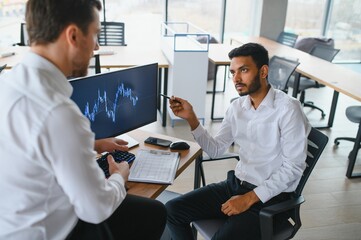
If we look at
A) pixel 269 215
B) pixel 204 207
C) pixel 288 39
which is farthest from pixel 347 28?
pixel 269 215

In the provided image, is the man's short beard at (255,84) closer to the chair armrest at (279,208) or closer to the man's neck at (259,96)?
the man's neck at (259,96)

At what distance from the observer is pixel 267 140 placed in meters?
1.77

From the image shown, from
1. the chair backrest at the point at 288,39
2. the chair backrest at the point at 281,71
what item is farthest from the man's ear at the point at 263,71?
the chair backrest at the point at 288,39

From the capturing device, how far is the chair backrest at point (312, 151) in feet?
5.46

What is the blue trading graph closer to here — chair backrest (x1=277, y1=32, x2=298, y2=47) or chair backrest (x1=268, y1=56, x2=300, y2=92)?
chair backrest (x1=268, y1=56, x2=300, y2=92)

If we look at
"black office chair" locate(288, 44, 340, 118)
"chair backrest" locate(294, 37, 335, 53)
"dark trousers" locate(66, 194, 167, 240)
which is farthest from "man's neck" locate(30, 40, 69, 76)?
"chair backrest" locate(294, 37, 335, 53)

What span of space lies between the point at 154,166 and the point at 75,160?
30.0 inches

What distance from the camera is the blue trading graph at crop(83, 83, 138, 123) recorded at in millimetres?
1637

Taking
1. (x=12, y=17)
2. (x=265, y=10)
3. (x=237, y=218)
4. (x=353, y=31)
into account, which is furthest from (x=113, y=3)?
(x=237, y=218)

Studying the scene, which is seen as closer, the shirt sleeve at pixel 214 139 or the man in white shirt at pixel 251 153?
the man in white shirt at pixel 251 153

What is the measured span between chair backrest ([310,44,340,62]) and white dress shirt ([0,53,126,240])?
13.5ft

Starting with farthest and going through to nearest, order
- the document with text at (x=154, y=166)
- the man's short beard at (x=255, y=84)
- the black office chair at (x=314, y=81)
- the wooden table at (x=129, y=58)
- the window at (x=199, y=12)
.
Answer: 1. the window at (x=199, y=12)
2. the black office chair at (x=314, y=81)
3. the wooden table at (x=129, y=58)
4. the man's short beard at (x=255, y=84)
5. the document with text at (x=154, y=166)

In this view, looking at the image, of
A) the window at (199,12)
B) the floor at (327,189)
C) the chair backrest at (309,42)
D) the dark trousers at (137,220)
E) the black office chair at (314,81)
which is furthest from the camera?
the window at (199,12)

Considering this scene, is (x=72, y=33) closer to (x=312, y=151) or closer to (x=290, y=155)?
(x=290, y=155)
